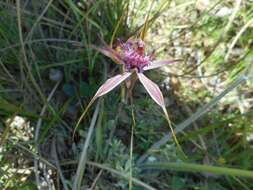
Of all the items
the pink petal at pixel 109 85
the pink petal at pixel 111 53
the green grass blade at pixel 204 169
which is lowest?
the green grass blade at pixel 204 169

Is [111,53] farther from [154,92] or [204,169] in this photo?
[204,169]

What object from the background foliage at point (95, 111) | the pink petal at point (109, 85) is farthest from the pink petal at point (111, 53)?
the background foliage at point (95, 111)

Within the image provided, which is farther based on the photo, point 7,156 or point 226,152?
point 226,152

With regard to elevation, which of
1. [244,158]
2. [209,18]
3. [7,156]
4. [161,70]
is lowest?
[244,158]

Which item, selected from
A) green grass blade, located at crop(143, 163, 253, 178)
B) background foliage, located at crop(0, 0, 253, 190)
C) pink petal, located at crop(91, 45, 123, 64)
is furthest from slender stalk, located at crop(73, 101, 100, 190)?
pink petal, located at crop(91, 45, 123, 64)

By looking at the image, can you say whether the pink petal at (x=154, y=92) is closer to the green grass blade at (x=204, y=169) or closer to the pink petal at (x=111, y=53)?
the pink petal at (x=111, y=53)

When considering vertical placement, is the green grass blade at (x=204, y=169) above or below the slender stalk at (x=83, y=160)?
below

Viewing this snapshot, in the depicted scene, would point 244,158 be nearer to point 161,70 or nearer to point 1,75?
point 161,70

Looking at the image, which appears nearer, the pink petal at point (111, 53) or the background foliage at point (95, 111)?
the pink petal at point (111, 53)

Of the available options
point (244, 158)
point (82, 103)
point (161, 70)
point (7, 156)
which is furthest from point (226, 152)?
point (7, 156)

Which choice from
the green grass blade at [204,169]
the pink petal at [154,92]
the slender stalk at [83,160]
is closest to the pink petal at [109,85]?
the pink petal at [154,92]

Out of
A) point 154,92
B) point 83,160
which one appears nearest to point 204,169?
point 154,92
